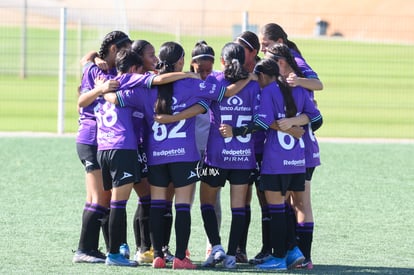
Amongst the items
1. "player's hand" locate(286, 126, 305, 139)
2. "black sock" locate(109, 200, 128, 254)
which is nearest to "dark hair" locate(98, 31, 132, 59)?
"black sock" locate(109, 200, 128, 254)

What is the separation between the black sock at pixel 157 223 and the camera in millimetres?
6879

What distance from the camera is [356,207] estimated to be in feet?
31.7

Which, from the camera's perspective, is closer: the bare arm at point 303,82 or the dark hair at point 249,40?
the bare arm at point 303,82

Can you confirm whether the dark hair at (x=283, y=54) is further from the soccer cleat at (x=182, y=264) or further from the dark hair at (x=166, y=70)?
the soccer cleat at (x=182, y=264)

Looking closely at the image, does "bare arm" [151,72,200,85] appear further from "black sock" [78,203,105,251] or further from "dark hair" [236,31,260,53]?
"black sock" [78,203,105,251]

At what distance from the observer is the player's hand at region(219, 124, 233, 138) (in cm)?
689

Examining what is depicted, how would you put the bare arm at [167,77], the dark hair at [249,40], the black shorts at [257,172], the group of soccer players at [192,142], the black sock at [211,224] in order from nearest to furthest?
1. the bare arm at [167,77]
2. the group of soccer players at [192,142]
3. the black sock at [211,224]
4. the black shorts at [257,172]
5. the dark hair at [249,40]

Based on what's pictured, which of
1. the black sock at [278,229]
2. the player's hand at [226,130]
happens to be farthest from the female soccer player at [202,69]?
the black sock at [278,229]

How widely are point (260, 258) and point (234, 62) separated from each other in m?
1.58

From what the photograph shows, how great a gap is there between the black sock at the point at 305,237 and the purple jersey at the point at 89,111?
1.74 meters

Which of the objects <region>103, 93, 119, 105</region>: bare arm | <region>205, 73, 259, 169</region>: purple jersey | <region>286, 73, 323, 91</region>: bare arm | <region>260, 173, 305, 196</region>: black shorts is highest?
<region>286, 73, 323, 91</region>: bare arm

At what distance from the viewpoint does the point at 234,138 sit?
22.8ft

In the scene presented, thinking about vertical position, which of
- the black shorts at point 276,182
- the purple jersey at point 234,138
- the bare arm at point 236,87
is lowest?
the black shorts at point 276,182

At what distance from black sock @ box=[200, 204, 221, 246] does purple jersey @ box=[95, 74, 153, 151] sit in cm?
75
